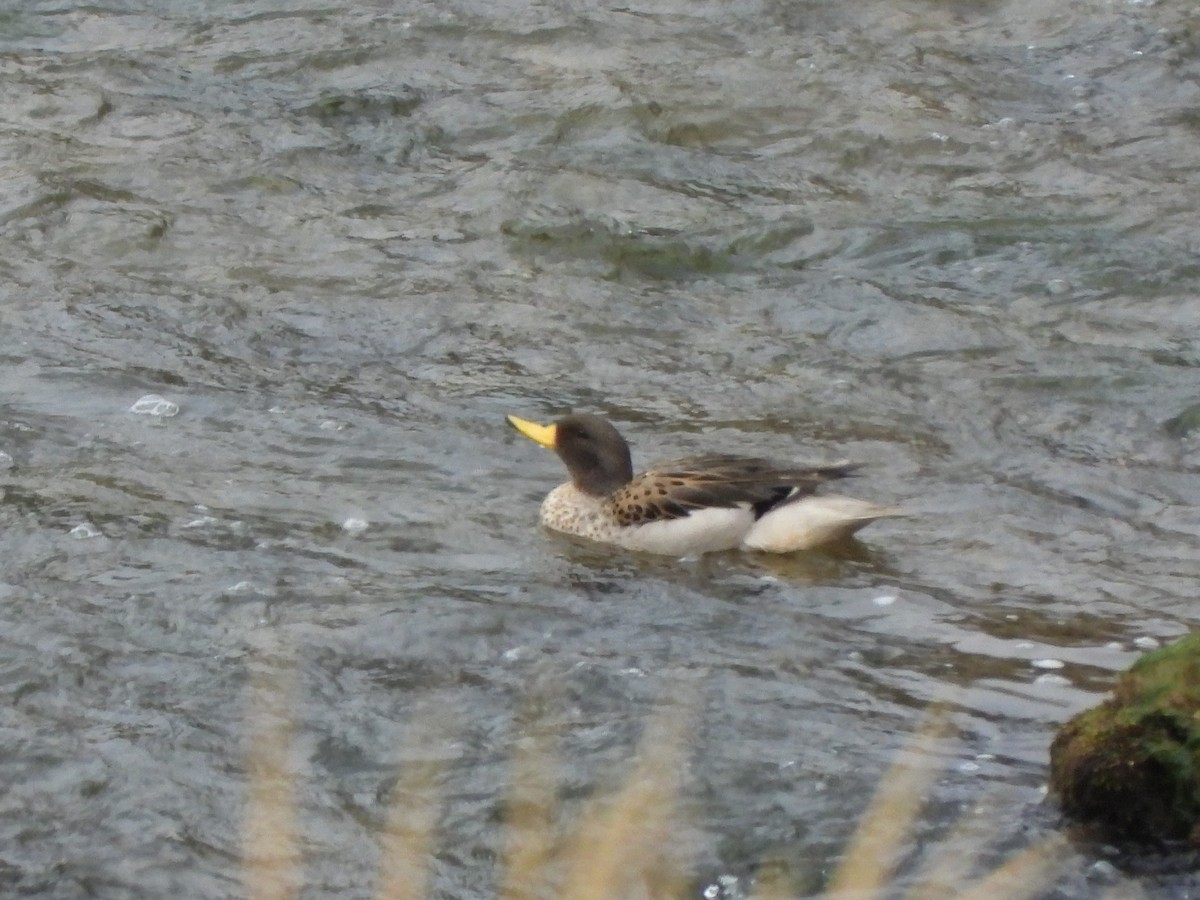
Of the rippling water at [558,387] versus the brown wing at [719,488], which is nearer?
the rippling water at [558,387]

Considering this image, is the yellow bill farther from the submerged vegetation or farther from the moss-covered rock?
the moss-covered rock

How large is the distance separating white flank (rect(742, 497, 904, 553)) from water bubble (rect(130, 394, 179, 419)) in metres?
2.88

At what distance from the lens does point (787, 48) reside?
15.0 m

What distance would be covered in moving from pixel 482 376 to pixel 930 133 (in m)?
4.42

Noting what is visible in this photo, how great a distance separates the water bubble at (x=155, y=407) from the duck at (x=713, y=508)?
1990mm

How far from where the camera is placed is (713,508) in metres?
8.46

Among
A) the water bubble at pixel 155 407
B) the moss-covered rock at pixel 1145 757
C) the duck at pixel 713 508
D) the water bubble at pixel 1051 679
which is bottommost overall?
the water bubble at pixel 155 407

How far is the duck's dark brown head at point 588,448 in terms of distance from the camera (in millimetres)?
8844

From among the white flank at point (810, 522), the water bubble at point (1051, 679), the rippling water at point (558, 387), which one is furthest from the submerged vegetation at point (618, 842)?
the white flank at point (810, 522)

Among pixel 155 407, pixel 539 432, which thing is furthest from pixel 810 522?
pixel 155 407

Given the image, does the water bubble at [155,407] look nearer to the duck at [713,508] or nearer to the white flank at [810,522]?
the duck at [713,508]

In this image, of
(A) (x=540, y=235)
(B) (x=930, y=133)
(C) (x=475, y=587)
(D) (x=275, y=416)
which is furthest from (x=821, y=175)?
(C) (x=475, y=587)

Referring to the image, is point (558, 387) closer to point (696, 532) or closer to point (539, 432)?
point (539, 432)

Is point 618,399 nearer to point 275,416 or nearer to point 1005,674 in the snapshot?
point 275,416
